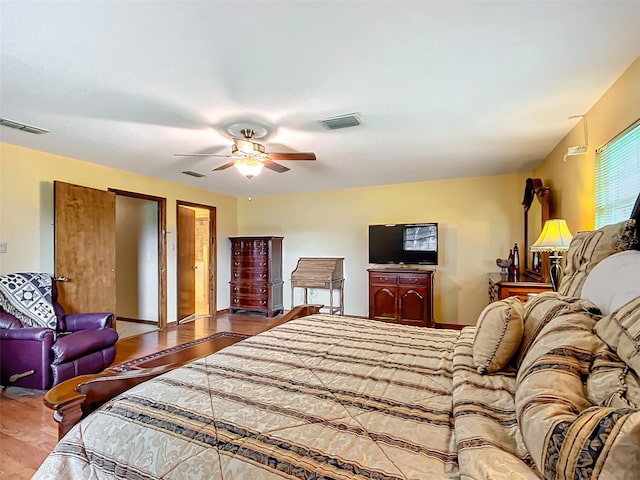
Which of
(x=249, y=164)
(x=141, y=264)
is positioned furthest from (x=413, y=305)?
(x=141, y=264)

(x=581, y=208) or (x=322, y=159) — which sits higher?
(x=322, y=159)

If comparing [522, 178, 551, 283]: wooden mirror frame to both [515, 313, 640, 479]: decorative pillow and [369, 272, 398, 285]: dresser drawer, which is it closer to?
[369, 272, 398, 285]: dresser drawer

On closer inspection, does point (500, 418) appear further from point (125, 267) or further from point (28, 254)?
point (125, 267)

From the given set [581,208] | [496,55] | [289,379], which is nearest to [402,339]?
[289,379]

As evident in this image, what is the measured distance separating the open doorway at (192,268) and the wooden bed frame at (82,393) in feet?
14.3

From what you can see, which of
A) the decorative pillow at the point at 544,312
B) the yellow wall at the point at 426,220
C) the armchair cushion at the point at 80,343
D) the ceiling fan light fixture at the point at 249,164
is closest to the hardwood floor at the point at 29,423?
the armchair cushion at the point at 80,343

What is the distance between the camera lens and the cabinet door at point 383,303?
492cm

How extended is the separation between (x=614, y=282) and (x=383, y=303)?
379 cm

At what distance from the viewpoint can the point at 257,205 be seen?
21.9 ft

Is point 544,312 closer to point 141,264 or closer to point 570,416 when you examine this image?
point 570,416

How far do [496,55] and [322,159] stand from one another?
7.57 ft

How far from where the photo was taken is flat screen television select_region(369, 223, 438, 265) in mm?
4965

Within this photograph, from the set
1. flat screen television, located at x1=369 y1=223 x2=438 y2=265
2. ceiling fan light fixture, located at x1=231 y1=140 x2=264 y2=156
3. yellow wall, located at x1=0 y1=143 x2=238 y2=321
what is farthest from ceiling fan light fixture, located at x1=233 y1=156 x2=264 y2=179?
flat screen television, located at x1=369 y1=223 x2=438 y2=265

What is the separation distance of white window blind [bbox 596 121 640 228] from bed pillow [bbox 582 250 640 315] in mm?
890
